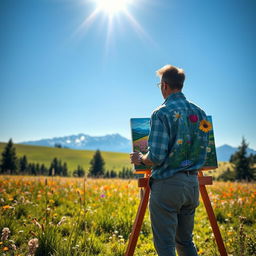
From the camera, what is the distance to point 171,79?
9.16 feet

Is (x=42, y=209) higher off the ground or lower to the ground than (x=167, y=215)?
lower

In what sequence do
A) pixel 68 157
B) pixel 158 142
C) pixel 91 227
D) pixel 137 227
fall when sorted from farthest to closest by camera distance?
pixel 68 157, pixel 91 227, pixel 137 227, pixel 158 142

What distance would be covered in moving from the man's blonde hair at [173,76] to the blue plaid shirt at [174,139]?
0.12m

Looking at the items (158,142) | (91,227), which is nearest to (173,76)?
(158,142)

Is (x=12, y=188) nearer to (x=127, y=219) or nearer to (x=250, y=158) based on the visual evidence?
(x=127, y=219)

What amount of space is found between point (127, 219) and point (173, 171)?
287 centimetres

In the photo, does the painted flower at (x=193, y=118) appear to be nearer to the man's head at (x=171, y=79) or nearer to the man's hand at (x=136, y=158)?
the man's head at (x=171, y=79)

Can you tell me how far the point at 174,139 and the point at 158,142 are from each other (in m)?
0.24

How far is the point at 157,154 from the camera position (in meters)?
2.47

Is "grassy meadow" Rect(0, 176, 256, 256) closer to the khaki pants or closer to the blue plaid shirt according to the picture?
the khaki pants

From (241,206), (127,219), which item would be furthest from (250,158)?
A: (127,219)

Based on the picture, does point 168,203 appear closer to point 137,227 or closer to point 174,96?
point 137,227

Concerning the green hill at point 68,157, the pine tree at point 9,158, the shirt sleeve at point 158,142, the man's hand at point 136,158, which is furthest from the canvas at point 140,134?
the green hill at point 68,157

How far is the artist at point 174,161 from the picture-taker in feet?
8.20
